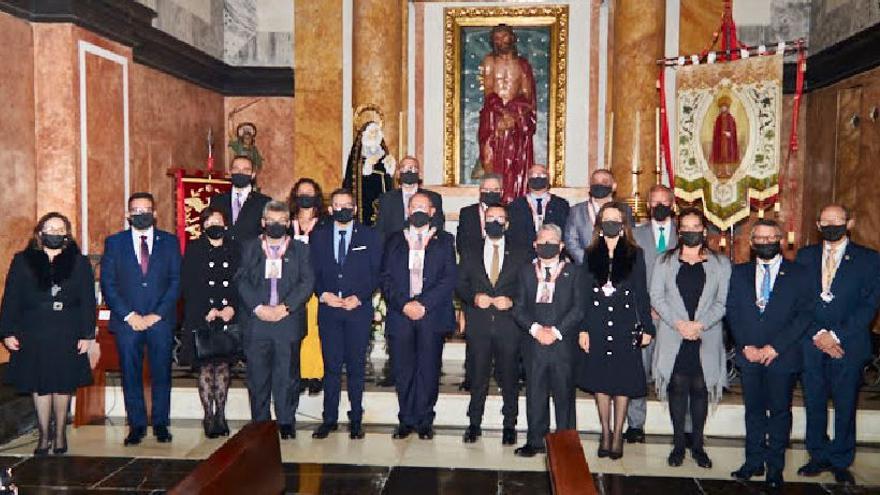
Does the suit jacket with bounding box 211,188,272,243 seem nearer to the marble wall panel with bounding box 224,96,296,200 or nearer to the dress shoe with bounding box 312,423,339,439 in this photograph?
the dress shoe with bounding box 312,423,339,439

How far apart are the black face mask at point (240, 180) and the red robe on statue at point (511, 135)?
4.99 metres

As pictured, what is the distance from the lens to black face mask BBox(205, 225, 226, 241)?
622 cm

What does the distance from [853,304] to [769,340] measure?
2.36 feet

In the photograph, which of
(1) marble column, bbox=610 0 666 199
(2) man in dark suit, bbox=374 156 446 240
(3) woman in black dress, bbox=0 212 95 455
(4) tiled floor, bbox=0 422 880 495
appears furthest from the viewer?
(1) marble column, bbox=610 0 666 199

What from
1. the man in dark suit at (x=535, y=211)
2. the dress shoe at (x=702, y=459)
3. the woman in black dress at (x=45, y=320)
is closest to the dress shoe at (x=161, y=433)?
the woman in black dress at (x=45, y=320)

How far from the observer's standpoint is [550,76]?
11.6m

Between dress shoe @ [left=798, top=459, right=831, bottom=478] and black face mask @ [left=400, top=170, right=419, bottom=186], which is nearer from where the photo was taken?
dress shoe @ [left=798, top=459, right=831, bottom=478]

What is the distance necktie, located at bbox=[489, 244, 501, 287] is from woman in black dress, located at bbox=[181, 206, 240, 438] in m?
1.97

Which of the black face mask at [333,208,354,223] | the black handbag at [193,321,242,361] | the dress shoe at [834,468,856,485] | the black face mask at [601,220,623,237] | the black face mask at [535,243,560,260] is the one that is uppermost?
the black face mask at [333,208,354,223]

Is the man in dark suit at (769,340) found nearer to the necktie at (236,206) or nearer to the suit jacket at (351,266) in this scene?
the suit jacket at (351,266)

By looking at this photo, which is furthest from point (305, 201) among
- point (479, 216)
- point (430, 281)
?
point (479, 216)

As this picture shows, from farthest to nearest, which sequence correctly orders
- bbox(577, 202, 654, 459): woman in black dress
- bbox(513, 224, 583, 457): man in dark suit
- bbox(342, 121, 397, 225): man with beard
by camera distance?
bbox(342, 121, 397, 225): man with beard → bbox(513, 224, 583, 457): man in dark suit → bbox(577, 202, 654, 459): woman in black dress

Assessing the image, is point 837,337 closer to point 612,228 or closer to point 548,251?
point 612,228

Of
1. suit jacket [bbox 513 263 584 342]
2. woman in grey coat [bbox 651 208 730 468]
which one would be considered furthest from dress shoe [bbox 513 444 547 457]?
woman in grey coat [bbox 651 208 730 468]
